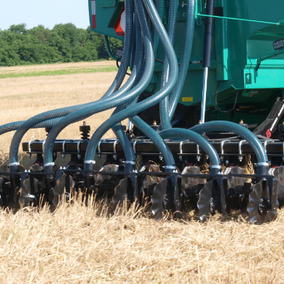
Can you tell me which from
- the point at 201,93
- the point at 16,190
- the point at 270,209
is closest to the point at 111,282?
the point at 270,209

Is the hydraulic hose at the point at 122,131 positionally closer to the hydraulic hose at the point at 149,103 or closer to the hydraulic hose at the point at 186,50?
the hydraulic hose at the point at 149,103

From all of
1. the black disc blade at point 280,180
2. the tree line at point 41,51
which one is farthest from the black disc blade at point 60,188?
the tree line at point 41,51

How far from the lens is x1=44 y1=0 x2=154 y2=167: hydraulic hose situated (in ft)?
12.8

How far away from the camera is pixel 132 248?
3.06m

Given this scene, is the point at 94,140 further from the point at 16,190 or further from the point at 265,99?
the point at 265,99

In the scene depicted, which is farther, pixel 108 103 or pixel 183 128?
pixel 183 128

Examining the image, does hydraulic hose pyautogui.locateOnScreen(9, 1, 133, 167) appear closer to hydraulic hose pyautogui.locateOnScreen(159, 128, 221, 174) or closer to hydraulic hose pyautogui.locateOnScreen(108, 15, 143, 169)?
hydraulic hose pyautogui.locateOnScreen(108, 15, 143, 169)

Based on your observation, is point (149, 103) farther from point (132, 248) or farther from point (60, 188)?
point (132, 248)

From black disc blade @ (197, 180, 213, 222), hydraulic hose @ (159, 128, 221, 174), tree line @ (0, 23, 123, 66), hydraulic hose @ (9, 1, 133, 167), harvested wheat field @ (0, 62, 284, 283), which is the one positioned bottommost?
harvested wheat field @ (0, 62, 284, 283)

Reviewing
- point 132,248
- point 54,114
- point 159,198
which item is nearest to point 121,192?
point 159,198

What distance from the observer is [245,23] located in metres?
4.29

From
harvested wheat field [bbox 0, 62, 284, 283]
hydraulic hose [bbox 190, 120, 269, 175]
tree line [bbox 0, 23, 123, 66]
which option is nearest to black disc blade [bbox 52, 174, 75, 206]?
harvested wheat field [bbox 0, 62, 284, 283]

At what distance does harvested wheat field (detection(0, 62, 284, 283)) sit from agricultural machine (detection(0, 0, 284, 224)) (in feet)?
0.51

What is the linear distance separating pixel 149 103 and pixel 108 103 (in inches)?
13.5
